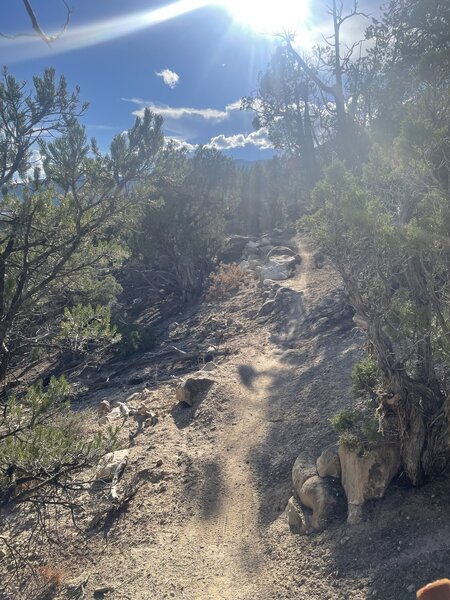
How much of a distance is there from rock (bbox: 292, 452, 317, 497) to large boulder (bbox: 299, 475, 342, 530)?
14cm

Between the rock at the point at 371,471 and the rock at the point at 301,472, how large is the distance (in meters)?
0.70

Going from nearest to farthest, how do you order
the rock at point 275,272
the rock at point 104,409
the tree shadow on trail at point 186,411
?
the tree shadow on trail at point 186,411 → the rock at point 104,409 → the rock at point 275,272

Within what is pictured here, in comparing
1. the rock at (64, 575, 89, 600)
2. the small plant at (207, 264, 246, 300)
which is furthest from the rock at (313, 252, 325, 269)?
the rock at (64, 575, 89, 600)

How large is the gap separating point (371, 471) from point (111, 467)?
175 inches

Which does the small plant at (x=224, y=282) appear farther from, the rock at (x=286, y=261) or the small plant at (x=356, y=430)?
the small plant at (x=356, y=430)

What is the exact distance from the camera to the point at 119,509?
22.0 ft

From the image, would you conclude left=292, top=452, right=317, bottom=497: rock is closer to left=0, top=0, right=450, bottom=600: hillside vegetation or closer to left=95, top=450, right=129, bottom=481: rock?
left=0, top=0, right=450, bottom=600: hillside vegetation

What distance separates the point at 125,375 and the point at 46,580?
7.62 meters

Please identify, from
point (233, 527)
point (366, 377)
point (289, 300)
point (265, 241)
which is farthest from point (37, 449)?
point (265, 241)

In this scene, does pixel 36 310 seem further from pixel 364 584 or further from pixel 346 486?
pixel 364 584

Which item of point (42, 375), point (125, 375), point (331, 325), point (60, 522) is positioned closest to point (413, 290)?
point (60, 522)

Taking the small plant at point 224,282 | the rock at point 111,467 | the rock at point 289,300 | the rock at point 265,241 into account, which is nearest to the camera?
the rock at point 111,467

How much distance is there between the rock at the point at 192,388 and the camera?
952 cm

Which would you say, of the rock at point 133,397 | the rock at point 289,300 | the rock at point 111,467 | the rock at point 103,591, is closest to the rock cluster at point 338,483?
the rock at point 103,591
